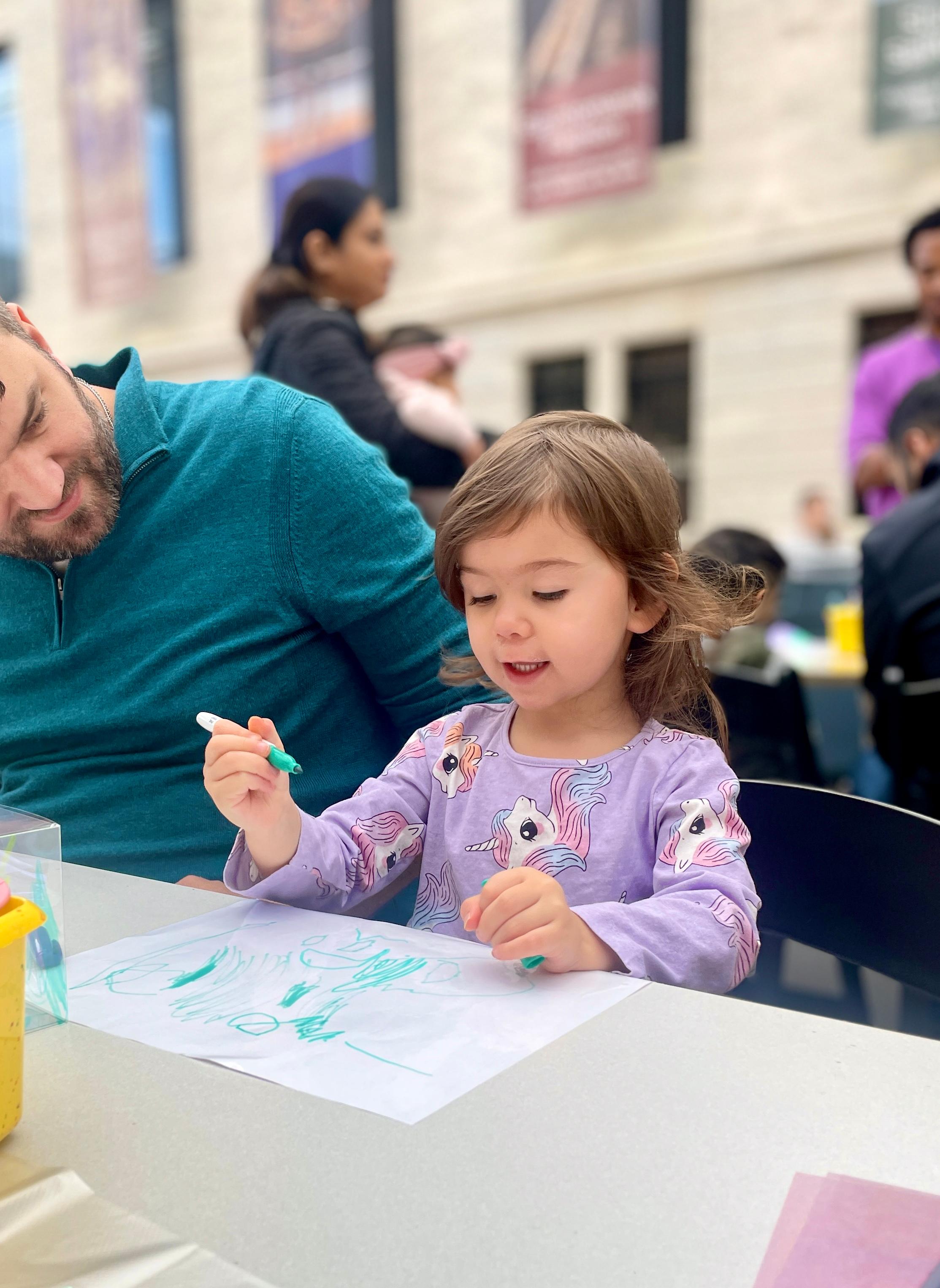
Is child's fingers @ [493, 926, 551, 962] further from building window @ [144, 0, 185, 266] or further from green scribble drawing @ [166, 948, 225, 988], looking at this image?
building window @ [144, 0, 185, 266]

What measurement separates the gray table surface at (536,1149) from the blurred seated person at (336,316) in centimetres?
192

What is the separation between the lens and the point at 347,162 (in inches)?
461

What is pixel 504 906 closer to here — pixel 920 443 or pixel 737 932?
pixel 737 932

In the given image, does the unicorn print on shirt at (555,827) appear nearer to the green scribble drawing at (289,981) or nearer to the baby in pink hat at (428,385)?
the green scribble drawing at (289,981)

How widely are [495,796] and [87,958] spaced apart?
0.40m

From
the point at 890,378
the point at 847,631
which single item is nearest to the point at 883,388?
the point at 890,378

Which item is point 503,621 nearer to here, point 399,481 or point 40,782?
point 399,481

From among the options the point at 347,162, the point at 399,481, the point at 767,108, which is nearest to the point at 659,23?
the point at 767,108

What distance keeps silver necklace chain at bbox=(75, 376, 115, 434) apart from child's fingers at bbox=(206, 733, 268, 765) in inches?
19.6

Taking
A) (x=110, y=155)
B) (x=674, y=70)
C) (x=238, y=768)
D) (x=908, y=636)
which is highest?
(x=110, y=155)

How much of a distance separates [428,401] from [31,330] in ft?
4.77

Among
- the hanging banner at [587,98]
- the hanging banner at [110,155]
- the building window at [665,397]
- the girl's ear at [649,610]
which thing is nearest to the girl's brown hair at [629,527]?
the girl's ear at [649,610]

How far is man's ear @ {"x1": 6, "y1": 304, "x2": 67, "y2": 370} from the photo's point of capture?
1.15 metres

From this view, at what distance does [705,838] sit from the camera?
0.95 m
